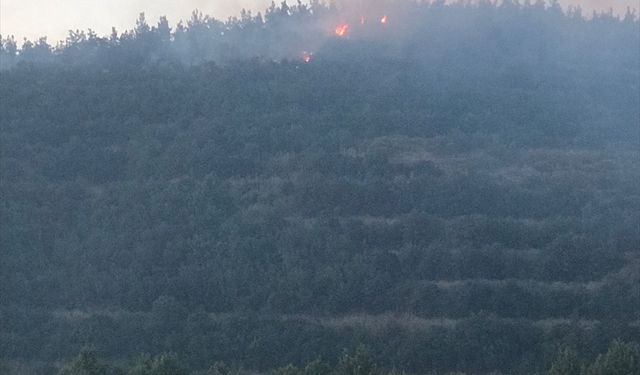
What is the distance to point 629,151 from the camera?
4403cm

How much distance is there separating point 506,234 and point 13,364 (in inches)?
586

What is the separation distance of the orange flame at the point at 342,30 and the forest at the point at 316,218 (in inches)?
309

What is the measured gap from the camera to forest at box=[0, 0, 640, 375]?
3109 centimetres

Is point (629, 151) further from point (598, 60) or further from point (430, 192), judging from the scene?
point (598, 60)

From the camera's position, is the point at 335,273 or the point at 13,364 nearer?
the point at 13,364

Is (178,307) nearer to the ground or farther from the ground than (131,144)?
nearer to the ground

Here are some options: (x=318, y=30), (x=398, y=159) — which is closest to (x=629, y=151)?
(x=398, y=159)

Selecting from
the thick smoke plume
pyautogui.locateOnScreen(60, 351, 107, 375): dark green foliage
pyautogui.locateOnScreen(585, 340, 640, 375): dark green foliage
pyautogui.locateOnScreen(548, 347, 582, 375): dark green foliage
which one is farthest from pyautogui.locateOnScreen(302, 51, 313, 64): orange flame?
pyautogui.locateOnScreen(585, 340, 640, 375): dark green foliage

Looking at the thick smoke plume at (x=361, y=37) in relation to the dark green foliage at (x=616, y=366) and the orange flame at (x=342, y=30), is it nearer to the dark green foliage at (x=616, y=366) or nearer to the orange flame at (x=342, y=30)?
the orange flame at (x=342, y=30)

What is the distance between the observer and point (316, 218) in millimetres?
37500

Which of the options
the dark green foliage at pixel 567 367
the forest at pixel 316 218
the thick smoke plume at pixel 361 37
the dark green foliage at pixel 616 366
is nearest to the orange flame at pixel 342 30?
the thick smoke plume at pixel 361 37

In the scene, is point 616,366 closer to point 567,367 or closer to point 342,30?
point 567,367

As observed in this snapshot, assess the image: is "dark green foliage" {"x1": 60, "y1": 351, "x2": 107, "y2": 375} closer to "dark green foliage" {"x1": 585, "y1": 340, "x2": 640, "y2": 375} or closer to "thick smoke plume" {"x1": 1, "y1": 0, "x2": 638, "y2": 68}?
"dark green foliage" {"x1": 585, "y1": 340, "x2": 640, "y2": 375}

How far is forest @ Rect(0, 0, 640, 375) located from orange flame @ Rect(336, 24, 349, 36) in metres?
7.86
